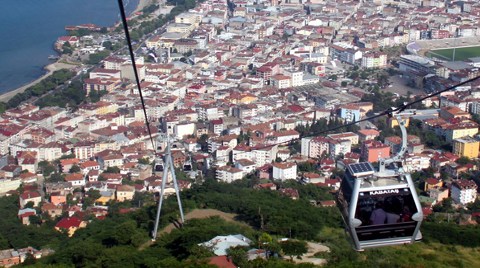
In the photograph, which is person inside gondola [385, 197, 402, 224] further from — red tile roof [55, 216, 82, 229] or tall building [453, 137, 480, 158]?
tall building [453, 137, 480, 158]

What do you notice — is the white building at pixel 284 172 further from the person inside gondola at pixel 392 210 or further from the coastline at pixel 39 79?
the person inside gondola at pixel 392 210

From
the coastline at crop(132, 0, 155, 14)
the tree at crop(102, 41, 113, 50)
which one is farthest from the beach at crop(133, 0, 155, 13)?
the tree at crop(102, 41, 113, 50)

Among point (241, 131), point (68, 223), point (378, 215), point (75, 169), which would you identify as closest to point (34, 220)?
point (68, 223)

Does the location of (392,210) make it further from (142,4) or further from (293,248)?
(142,4)

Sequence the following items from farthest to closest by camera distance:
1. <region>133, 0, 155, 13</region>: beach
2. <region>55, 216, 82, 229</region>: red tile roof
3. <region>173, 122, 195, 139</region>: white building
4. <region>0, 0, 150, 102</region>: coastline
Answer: <region>133, 0, 155, 13</region>: beach
<region>0, 0, 150, 102</region>: coastline
<region>173, 122, 195, 139</region>: white building
<region>55, 216, 82, 229</region>: red tile roof

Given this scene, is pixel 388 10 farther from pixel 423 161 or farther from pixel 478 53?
pixel 423 161

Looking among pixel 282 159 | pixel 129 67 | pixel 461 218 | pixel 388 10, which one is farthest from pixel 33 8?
pixel 461 218
